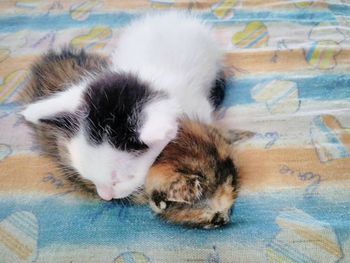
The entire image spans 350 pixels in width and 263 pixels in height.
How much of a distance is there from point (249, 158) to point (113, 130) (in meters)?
0.34

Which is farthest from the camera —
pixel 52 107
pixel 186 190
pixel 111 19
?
pixel 111 19

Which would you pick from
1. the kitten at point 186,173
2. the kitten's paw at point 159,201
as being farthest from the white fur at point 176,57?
the kitten's paw at point 159,201

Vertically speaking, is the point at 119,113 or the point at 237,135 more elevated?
the point at 119,113

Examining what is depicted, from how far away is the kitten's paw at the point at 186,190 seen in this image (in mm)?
751

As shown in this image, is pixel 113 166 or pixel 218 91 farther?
pixel 218 91

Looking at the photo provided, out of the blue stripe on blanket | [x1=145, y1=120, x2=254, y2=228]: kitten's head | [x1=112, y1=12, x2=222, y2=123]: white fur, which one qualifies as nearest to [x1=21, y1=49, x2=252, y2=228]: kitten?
[x1=145, y1=120, x2=254, y2=228]: kitten's head

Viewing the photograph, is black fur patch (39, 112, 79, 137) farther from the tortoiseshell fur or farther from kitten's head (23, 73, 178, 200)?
the tortoiseshell fur

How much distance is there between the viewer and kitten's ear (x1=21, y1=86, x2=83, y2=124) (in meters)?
0.84

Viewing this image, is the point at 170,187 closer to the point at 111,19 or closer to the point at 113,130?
the point at 113,130

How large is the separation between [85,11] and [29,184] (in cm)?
81

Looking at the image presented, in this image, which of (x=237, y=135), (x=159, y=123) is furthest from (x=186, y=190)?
(x=237, y=135)

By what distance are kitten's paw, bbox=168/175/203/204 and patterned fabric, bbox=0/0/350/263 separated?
0.24 ft

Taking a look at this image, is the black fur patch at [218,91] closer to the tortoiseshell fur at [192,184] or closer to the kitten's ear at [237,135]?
the kitten's ear at [237,135]

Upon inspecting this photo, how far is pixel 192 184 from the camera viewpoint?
0.75m
